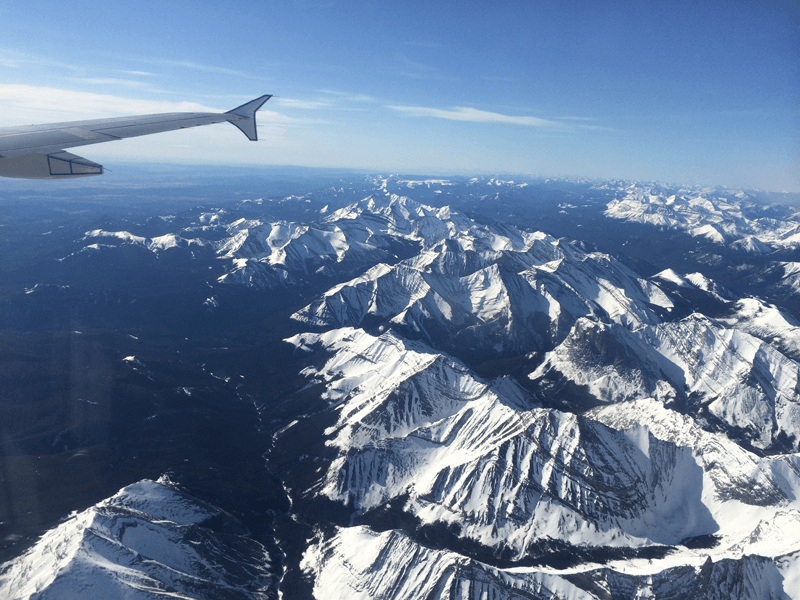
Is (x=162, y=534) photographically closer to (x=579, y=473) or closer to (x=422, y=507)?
(x=422, y=507)

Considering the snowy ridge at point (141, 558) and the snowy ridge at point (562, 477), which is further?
the snowy ridge at point (562, 477)

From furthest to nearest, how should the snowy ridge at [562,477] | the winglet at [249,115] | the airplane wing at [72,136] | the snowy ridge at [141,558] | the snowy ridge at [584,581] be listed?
the snowy ridge at [562,477] < the snowy ridge at [584,581] < the snowy ridge at [141,558] < the winglet at [249,115] < the airplane wing at [72,136]

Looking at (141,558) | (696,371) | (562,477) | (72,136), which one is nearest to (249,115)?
(72,136)

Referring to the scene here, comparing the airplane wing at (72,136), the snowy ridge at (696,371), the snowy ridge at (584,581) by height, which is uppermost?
the airplane wing at (72,136)

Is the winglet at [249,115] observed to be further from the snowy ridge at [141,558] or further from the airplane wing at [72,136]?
the snowy ridge at [141,558]

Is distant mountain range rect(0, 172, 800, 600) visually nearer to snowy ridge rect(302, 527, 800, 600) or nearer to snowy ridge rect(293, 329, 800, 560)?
snowy ridge rect(302, 527, 800, 600)

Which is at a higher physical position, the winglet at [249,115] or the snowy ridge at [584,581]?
the winglet at [249,115]

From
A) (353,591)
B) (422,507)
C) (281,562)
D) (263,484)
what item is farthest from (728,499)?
(263,484)

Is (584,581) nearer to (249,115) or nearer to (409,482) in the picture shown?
(409,482)

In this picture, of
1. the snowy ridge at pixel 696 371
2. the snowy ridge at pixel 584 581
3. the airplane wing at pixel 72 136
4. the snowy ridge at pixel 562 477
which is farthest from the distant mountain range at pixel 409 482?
the airplane wing at pixel 72 136
